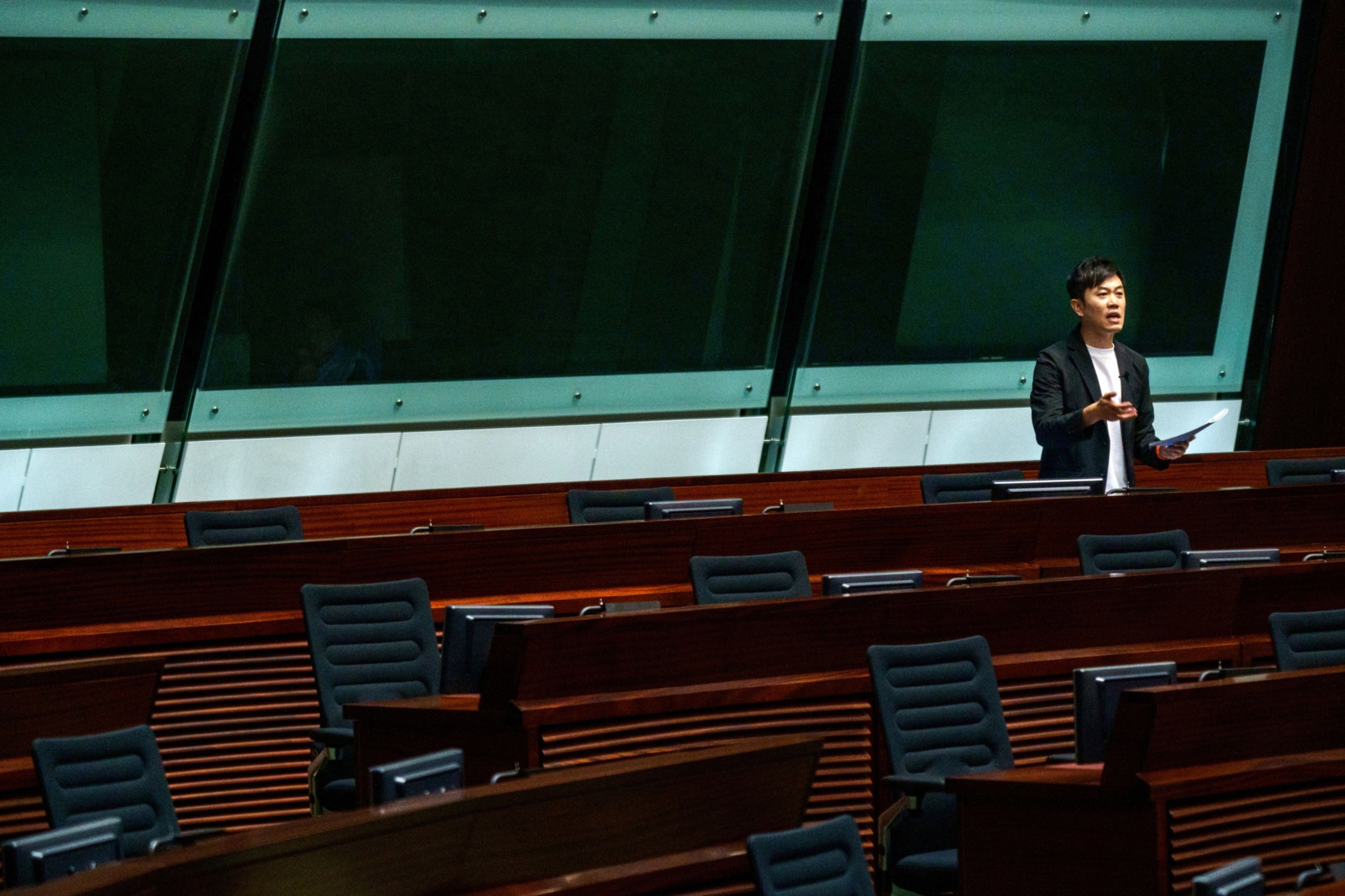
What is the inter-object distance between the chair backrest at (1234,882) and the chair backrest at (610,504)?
4205 millimetres

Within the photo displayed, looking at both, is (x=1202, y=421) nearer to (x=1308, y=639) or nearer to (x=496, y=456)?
(x=496, y=456)

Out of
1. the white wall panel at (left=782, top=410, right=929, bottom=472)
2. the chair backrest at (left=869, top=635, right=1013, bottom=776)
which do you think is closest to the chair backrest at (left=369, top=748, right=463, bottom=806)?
the chair backrest at (left=869, top=635, right=1013, bottom=776)

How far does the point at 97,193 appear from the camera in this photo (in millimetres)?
9242

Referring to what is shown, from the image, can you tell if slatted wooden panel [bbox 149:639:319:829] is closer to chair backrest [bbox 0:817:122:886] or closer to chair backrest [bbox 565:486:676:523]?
chair backrest [bbox 565:486:676:523]

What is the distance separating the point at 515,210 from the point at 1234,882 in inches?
305

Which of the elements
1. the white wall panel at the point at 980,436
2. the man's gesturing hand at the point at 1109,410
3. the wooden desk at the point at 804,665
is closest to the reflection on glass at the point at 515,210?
the white wall panel at the point at 980,436

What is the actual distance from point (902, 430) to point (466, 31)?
3463 millimetres

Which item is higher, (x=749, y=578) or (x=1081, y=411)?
(x=1081, y=411)

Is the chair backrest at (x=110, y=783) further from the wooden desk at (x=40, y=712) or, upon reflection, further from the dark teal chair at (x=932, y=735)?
the dark teal chair at (x=932, y=735)

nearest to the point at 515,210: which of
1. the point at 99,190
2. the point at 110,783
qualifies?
the point at 99,190

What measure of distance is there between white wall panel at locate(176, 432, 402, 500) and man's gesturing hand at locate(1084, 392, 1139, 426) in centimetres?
465

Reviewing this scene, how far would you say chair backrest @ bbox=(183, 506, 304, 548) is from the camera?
6254 millimetres

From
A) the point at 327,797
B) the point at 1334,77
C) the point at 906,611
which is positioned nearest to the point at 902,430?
the point at 1334,77

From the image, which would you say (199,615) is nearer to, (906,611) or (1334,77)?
(906,611)
